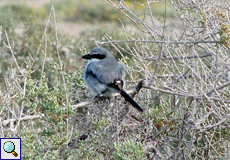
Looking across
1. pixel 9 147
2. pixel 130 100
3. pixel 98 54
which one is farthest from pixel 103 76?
pixel 9 147

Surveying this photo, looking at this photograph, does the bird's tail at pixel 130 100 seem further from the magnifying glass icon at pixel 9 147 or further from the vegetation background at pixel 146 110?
the magnifying glass icon at pixel 9 147

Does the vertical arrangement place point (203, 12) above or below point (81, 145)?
above

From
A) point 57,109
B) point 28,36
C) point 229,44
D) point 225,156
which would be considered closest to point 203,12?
point 229,44

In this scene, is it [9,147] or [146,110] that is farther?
[146,110]

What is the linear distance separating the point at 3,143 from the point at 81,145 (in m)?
0.79

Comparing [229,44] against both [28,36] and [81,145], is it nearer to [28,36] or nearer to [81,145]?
[81,145]

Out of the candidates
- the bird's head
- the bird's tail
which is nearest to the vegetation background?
the bird's tail

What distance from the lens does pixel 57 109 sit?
9.50 ft

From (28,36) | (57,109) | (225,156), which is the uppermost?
(57,109)

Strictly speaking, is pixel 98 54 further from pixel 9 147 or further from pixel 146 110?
pixel 9 147

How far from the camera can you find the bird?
12.6 feet

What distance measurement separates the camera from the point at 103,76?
13.1ft

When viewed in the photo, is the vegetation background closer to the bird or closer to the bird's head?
the bird

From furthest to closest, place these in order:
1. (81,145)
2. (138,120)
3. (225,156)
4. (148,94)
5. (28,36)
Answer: (28,36) → (148,94) → (138,120) → (225,156) → (81,145)
